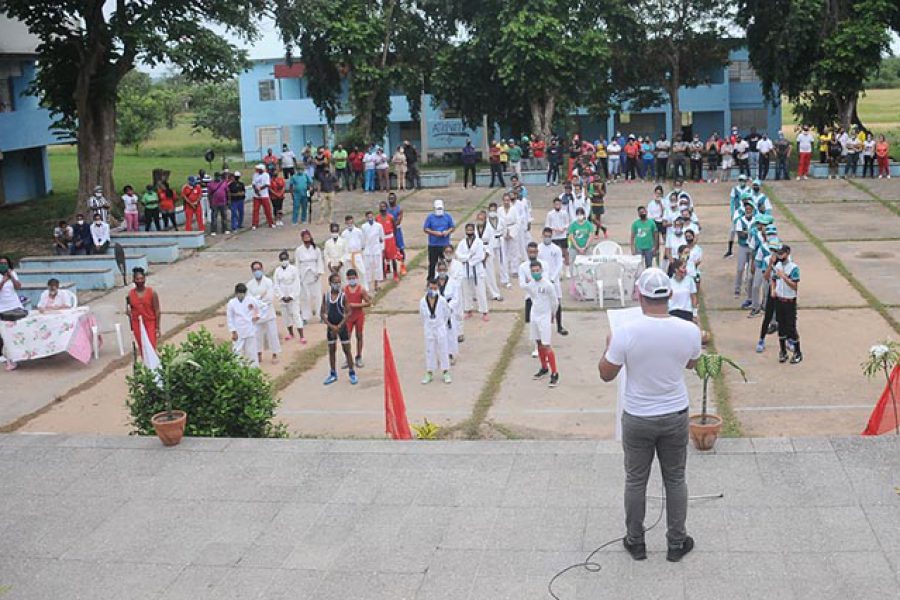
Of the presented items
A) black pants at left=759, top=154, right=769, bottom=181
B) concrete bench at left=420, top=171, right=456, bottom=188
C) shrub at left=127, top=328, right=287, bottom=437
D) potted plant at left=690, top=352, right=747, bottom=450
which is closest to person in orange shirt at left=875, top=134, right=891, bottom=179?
black pants at left=759, top=154, right=769, bottom=181

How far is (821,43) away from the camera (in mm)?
33031

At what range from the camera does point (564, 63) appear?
111 feet

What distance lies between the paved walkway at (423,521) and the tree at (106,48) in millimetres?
18823

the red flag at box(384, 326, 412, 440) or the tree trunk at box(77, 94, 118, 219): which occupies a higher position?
the tree trunk at box(77, 94, 118, 219)

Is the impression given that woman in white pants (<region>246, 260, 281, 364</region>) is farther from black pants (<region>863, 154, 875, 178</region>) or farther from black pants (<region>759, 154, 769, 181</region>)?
black pants (<region>863, 154, 875, 178</region>)

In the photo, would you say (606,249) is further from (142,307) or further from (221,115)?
(221,115)

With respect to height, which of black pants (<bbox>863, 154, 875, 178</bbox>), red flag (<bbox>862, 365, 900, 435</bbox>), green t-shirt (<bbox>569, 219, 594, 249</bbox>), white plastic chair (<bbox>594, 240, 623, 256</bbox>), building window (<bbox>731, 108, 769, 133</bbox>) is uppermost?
building window (<bbox>731, 108, 769, 133</bbox>)

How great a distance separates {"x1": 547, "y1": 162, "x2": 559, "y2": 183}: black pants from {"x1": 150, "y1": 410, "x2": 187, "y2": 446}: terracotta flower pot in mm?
24366

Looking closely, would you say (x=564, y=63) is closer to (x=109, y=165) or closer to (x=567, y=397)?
(x=109, y=165)

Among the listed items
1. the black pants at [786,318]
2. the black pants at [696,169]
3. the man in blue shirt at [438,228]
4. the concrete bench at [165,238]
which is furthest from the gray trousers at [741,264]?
the black pants at [696,169]

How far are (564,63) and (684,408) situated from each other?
28.7m

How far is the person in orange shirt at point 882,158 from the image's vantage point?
102 ft

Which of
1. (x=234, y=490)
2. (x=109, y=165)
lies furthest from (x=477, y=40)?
(x=234, y=490)

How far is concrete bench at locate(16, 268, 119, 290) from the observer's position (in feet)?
69.1
